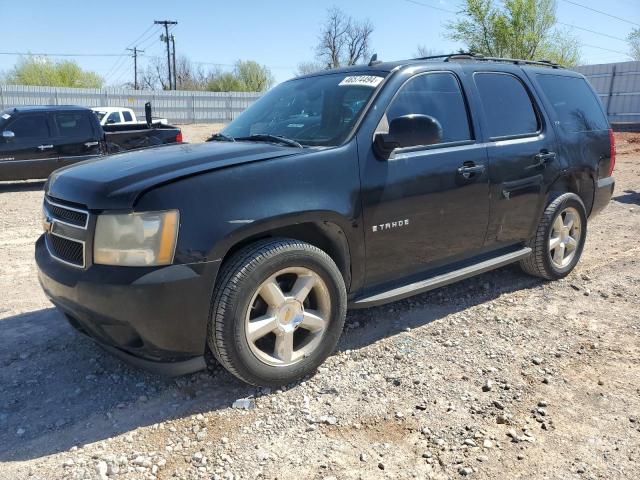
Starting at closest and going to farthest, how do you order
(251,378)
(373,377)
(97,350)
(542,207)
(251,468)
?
(251,468) → (251,378) → (373,377) → (97,350) → (542,207)

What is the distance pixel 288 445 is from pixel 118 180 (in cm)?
159

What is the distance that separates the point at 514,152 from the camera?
13.9 ft

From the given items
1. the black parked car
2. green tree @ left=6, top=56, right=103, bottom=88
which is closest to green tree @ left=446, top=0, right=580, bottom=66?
the black parked car

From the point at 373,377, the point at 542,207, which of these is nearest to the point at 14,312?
the point at 373,377

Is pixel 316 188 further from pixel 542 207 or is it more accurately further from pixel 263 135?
pixel 542 207

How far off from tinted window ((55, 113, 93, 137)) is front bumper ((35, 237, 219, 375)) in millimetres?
Answer: 10044

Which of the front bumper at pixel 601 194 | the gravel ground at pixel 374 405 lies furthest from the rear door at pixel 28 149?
the front bumper at pixel 601 194

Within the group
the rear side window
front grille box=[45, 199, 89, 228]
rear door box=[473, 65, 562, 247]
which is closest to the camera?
front grille box=[45, 199, 89, 228]

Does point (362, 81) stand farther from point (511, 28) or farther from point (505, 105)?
point (511, 28)

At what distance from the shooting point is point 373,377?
129 inches

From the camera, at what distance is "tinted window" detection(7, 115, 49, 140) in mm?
11172

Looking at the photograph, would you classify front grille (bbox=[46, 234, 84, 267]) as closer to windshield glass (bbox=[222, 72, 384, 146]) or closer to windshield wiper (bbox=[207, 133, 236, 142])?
windshield wiper (bbox=[207, 133, 236, 142])

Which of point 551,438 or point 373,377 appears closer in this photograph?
point 551,438

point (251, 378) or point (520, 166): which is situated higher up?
point (520, 166)
